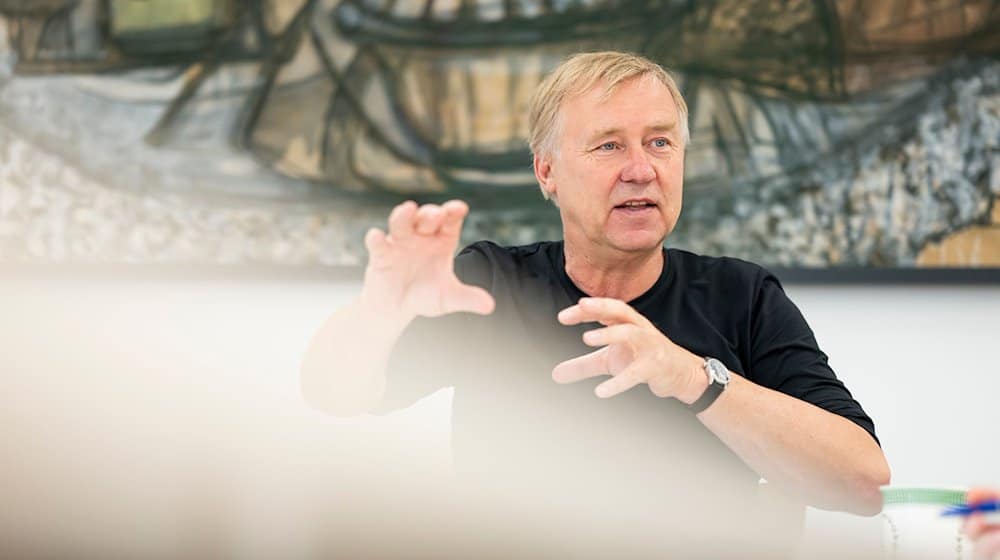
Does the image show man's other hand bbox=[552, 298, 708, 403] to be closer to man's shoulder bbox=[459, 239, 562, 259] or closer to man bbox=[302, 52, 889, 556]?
man bbox=[302, 52, 889, 556]

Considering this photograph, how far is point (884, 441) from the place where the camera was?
7.13ft

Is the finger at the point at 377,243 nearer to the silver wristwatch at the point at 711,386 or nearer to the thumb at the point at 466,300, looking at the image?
the thumb at the point at 466,300

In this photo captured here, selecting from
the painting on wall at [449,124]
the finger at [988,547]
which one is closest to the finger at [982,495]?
the finger at [988,547]

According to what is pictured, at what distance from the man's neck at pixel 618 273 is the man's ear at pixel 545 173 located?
0.44 feet

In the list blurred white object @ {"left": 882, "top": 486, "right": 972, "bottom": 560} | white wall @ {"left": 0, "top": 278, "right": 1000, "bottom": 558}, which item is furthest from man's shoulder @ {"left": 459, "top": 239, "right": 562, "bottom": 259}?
blurred white object @ {"left": 882, "top": 486, "right": 972, "bottom": 560}

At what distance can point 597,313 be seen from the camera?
3.66ft

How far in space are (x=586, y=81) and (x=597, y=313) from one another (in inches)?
21.7

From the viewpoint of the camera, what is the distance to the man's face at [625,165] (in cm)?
150

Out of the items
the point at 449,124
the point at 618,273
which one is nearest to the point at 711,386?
the point at 618,273

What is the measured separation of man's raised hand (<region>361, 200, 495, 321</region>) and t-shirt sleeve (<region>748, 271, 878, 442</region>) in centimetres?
49

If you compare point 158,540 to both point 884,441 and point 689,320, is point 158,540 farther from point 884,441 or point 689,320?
point 884,441

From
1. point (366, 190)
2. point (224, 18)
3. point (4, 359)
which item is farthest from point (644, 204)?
point (4, 359)

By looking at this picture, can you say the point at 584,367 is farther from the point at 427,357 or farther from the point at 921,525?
the point at 921,525

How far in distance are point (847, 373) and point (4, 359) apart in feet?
6.42
